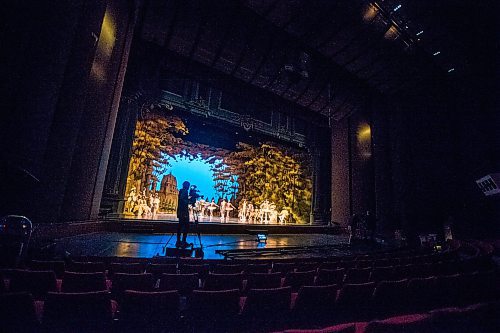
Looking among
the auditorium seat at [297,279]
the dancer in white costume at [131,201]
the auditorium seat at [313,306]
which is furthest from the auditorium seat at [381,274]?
the dancer in white costume at [131,201]

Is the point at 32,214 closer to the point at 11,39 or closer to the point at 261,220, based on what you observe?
the point at 11,39

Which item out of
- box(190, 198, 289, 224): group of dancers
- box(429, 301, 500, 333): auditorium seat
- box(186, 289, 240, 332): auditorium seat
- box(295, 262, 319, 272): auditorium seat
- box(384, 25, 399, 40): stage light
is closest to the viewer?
box(429, 301, 500, 333): auditorium seat

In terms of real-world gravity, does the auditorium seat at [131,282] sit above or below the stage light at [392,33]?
below

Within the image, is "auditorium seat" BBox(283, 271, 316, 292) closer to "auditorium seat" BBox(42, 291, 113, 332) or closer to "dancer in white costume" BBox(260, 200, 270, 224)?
"auditorium seat" BBox(42, 291, 113, 332)

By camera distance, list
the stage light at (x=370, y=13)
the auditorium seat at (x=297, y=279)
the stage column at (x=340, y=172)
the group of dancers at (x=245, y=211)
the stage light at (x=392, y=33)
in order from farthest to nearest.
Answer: the stage column at (x=340, y=172)
the group of dancers at (x=245, y=211)
the stage light at (x=392, y=33)
the stage light at (x=370, y=13)
the auditorium seat at (x=297, y=279)

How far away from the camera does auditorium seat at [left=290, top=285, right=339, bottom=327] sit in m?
2.48

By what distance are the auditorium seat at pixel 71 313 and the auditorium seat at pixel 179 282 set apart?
87 centimetres

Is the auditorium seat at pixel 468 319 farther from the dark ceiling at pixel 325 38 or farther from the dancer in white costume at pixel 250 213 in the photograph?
the dancer in white costume at pixel 250 213

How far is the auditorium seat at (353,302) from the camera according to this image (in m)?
2.63

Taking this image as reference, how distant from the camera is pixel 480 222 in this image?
421 inches

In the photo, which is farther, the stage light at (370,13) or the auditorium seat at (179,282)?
the stage light at (370,13)

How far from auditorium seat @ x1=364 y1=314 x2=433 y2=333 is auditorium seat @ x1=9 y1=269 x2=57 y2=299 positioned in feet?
9.53

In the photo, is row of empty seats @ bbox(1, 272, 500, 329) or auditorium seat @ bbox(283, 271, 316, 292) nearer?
row of empty seats @ bbox(1, 272, 500, 329)

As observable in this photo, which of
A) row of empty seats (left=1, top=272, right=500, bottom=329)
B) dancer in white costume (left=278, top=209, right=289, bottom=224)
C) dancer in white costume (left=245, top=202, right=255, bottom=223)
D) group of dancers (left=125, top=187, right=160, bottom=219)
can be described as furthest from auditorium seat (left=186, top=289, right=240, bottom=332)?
dancer in white costume (left=278, top=209, right=289, bottom=224)
